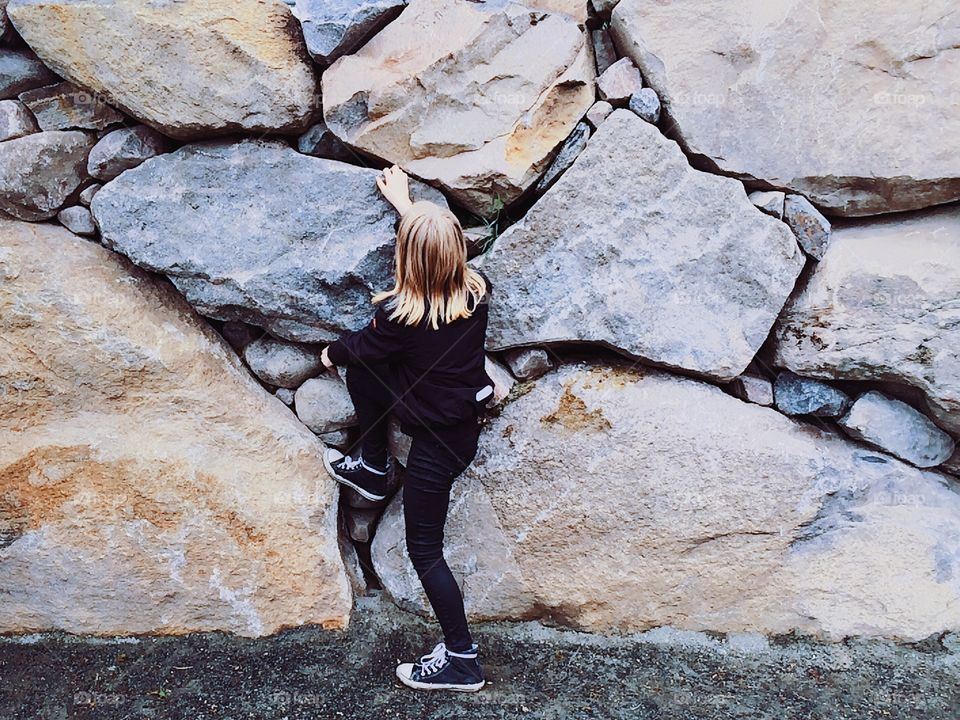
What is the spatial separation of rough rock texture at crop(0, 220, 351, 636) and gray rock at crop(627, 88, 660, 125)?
1.75 meters

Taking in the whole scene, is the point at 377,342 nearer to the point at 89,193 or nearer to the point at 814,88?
the point at 89,193

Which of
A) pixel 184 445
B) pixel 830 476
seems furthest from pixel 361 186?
pixel 830 476

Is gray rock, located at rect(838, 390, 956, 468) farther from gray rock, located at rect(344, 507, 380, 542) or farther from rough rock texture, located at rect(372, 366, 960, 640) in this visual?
gray rock, located at rect(344, 507, 380, 542)

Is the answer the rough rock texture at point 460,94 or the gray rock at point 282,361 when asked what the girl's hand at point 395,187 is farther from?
the gray rock at point 282,361

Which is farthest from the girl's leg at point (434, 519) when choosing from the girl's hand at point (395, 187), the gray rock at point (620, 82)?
the gray rock at point (620, 82)

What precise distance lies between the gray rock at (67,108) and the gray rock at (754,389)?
7.94ft

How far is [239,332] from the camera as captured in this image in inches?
130

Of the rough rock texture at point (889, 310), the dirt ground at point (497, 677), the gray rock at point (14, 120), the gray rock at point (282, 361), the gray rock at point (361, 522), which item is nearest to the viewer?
the dirt ground at point (497, 677)

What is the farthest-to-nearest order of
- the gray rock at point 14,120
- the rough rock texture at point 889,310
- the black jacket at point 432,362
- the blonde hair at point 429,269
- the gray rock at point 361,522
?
the gray rock at point 361,522 → the gray rock at point 14,120 → the rough rock texture at point 889,310 → the black jacket at point 432,362 → the blonde hair at point 429,269

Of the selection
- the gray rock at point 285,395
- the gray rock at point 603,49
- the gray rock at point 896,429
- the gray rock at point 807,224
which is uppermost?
the gray rock at point 603,49

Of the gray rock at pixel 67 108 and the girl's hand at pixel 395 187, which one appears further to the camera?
the gray rock at pixel 67 108

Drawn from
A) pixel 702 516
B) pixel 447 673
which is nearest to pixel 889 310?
pixel 702 516

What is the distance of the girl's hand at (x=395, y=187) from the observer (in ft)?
9.59

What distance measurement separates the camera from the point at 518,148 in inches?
117
